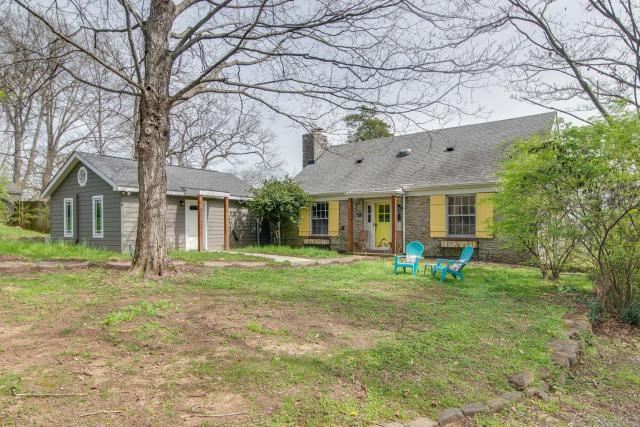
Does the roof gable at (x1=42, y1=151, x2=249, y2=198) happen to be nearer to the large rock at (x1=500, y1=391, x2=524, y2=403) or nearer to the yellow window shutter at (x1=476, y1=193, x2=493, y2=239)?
the yellow window shutter at (x1=476, y1=193, x2=493, y2=239)

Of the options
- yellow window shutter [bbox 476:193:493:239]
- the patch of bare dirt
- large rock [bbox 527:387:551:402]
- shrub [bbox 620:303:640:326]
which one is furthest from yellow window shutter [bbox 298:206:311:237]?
large rock [bbox 527:387:551:402]

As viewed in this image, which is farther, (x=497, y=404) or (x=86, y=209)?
(x=86, y=209)

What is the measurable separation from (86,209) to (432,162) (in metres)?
12.5

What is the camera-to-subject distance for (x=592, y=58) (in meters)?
9.06

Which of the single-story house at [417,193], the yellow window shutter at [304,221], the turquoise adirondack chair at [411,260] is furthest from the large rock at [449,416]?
the yellow window shutter at [304,221]

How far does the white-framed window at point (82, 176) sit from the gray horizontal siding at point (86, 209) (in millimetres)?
143

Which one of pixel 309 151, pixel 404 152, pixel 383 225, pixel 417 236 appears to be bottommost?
pixel 417 236

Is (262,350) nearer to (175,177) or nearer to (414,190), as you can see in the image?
(414,190)

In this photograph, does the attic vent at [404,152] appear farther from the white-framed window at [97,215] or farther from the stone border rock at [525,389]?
the stone border rock at [525,389]

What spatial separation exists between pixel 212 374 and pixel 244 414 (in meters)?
0.63

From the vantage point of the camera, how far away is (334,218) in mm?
15875

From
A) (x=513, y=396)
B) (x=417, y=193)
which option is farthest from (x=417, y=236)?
(x=513, y=396)

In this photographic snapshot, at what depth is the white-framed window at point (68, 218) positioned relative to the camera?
1488 centimetres

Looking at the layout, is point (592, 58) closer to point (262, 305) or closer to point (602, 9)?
point (602, 9)
